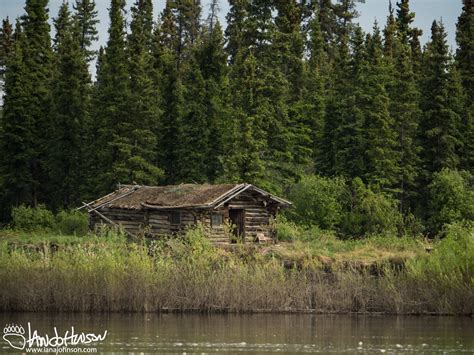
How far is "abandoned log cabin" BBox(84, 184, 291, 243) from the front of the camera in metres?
40.2

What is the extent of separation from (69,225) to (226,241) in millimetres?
11675

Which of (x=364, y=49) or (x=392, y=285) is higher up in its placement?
(x=364, y=49)

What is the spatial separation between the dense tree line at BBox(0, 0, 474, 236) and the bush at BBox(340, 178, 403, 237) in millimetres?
2183

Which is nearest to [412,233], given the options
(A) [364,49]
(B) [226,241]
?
(B) [226,241]

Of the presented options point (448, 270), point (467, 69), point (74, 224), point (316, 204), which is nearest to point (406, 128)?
point (316, 204)

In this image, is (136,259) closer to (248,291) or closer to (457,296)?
(248,291)

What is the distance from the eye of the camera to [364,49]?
56938 mm

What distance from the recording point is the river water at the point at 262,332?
20.6 meters

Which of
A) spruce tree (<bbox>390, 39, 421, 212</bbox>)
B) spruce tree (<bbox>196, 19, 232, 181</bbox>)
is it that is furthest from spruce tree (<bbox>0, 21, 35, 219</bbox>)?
spruce tree (<bbox>390, 39, 421, 212</bbox>)

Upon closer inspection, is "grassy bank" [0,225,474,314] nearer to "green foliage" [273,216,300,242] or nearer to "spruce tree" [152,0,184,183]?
"green foliage" [273,216,300,242]

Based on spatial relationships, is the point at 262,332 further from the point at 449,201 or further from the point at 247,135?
the point at 449,201

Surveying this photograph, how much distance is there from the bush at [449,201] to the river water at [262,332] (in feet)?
71.3
